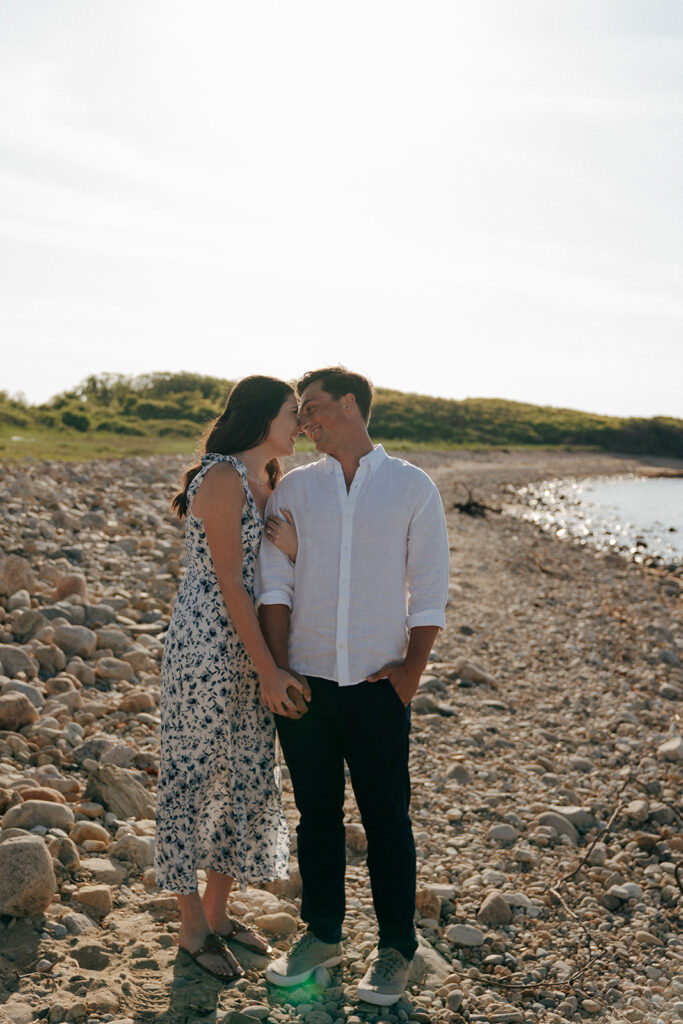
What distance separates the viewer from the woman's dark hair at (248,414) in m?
3.57

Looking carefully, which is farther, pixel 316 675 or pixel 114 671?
pixel 114 671

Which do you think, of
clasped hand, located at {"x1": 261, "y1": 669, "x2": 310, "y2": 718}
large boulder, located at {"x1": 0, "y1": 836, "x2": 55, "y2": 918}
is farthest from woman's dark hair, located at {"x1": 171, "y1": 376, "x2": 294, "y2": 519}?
large boulder, located at {"x1": 0, "y1": 836, "x2": 55, "y2": 918}

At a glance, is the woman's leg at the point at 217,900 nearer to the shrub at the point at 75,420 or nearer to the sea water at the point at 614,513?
the sea water at the point at 614,513

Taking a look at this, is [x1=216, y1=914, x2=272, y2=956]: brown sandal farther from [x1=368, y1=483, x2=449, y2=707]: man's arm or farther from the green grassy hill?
the green grassy hill

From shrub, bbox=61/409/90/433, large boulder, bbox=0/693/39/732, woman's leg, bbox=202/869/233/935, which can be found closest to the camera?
woman's leg, bbox=202/869/233/935

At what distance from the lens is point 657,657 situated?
10414mm

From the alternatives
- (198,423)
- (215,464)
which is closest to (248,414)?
(215,464)

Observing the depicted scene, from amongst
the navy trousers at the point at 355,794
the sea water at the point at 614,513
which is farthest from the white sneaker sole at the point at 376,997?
the sea water at the point at 614,513

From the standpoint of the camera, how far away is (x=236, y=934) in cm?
389

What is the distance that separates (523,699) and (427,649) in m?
5.07

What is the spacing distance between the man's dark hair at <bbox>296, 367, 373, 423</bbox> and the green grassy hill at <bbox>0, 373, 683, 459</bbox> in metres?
8.92

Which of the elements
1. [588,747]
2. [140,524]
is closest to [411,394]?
[140,524]

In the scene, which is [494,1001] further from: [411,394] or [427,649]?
[411,394]

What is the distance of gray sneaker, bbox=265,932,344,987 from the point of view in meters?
3.59
